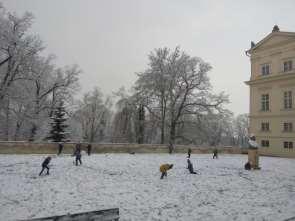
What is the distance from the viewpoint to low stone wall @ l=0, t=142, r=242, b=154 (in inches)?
1011

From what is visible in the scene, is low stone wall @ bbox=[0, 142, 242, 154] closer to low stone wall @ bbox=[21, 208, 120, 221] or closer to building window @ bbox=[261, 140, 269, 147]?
building window @ bbox=[261, 140, 269, 147]

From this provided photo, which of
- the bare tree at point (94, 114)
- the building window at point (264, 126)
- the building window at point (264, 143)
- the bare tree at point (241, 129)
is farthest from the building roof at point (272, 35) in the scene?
the bare tree at point (241, 129)

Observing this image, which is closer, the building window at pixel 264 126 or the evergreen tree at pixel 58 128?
the building window at pixel 264 126

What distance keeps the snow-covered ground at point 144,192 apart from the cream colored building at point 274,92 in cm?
1780

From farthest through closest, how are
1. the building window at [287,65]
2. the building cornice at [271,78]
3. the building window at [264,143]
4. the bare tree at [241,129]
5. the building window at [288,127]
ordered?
the bare tree at [241,129], the building window at [264,143], the building window at [287,65], the building cornice at [271,78], the building window at [288,127]

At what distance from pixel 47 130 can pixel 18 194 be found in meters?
30.9

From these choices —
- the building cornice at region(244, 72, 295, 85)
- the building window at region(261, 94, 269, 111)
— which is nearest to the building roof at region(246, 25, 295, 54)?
the building cornice at region(244, 72, 295, 85)

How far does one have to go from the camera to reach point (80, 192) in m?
14.1

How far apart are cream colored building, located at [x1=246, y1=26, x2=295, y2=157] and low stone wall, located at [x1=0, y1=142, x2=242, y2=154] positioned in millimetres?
5519

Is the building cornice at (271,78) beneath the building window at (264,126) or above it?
above

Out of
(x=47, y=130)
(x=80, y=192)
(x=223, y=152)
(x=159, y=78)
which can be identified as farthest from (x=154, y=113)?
(x=80, y=192)

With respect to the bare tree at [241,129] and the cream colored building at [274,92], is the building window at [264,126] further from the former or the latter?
the bare tree at [241,129]

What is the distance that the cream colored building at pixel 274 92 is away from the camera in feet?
123

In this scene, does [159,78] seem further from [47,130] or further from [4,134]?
[4,134]
